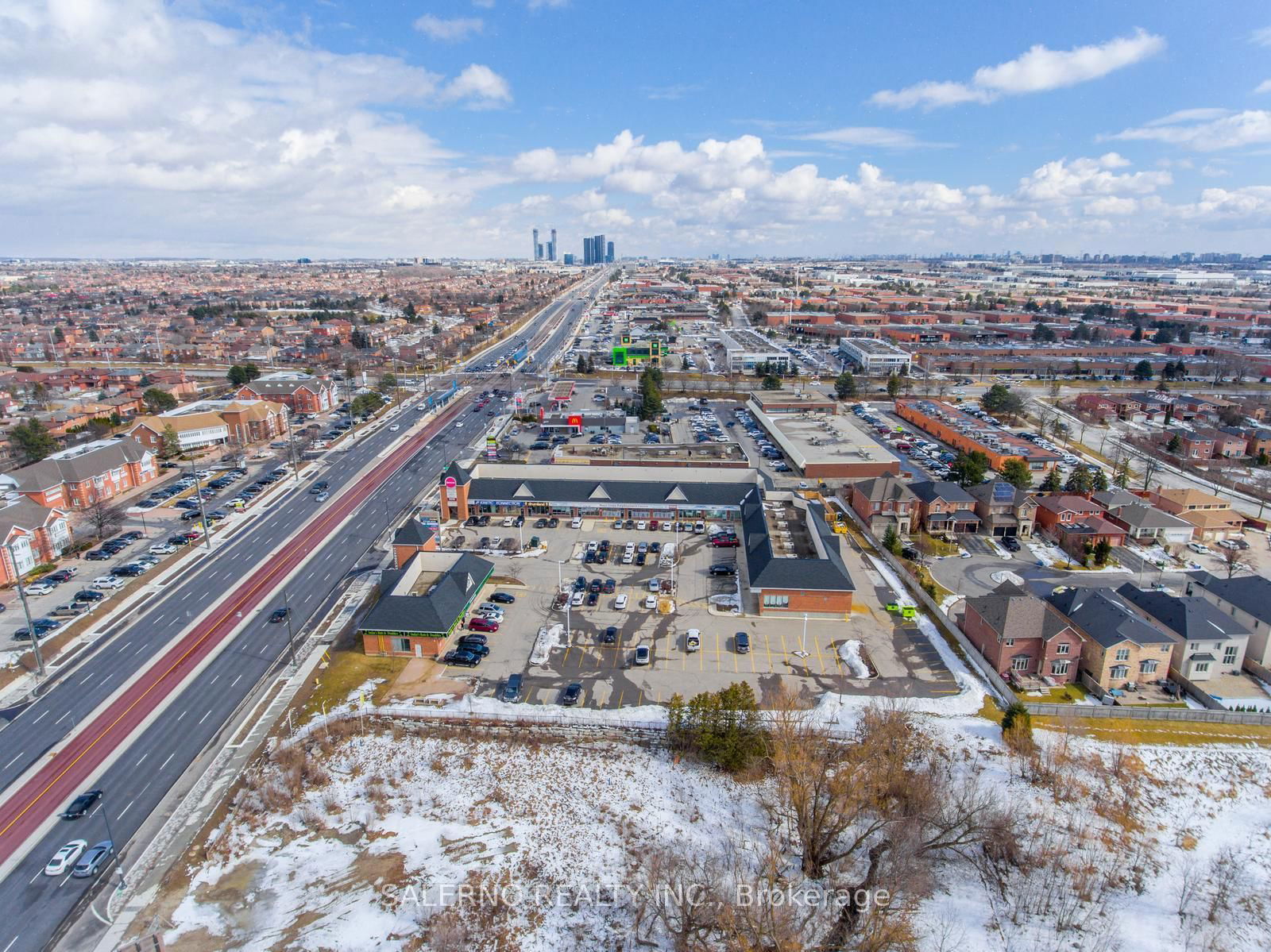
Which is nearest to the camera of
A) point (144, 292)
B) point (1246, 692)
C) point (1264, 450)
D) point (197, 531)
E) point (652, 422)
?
point (1246, 692)

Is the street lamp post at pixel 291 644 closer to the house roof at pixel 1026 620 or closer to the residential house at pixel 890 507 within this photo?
the house roof at pixel 1026 620

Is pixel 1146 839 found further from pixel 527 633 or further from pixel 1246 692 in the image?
pixel 527 633

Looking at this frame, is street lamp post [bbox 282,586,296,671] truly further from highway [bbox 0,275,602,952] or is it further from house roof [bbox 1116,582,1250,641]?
house roof [bbox 1116,582,1250,641]

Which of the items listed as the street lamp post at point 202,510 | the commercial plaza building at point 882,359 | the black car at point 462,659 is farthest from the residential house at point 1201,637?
the commercial plaza building at point 882,359

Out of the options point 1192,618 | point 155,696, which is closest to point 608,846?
point 155,696

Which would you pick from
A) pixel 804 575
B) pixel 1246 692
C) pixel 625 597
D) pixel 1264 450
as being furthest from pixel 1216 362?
pixel 625 597

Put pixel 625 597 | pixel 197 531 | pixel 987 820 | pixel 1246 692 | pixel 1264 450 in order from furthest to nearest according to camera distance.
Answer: pixel 1264 450 → pixel 197 531 → pixel 625 597 → pixel 1246 692 → pixel 987 820

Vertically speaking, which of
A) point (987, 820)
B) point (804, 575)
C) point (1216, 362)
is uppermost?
point (1216, 362)

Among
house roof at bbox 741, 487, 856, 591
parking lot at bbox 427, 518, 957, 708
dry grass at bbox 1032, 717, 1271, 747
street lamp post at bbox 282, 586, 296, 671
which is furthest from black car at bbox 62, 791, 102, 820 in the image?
dry grass at bbox 1032, 717, 1271, 747
